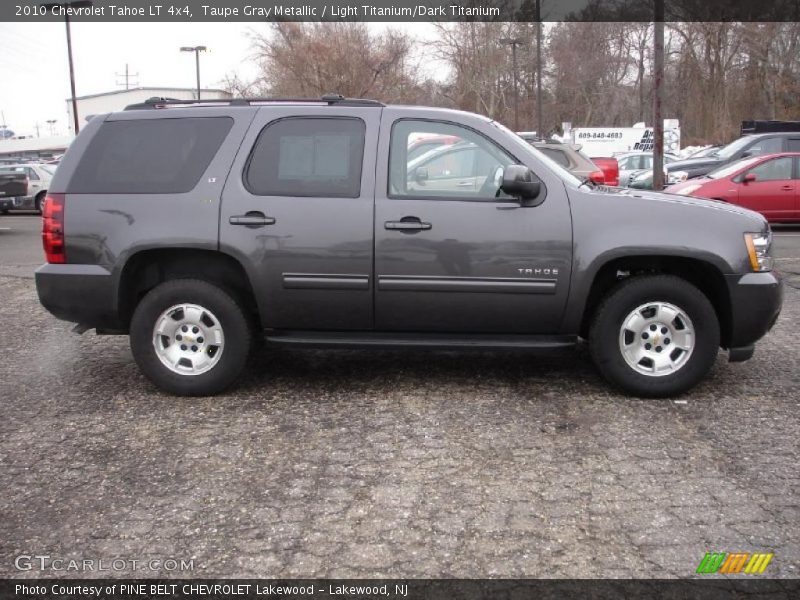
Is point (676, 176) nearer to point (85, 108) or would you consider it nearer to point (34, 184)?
point (34, 184)

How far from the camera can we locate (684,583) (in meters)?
2.85

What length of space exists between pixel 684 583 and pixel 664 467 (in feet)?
3.43

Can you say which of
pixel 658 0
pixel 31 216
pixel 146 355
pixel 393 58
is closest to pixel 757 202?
pixel 658 0

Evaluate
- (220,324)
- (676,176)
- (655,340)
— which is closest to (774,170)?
(676,176)

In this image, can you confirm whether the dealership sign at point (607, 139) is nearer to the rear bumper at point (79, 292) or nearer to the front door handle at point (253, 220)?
the front door handle at point (253, 220)

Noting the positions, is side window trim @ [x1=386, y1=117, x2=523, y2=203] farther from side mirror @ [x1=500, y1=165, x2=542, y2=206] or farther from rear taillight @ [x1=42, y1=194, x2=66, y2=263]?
rear taillight @ [x1=42, y1=194, x2=66, y2=263]

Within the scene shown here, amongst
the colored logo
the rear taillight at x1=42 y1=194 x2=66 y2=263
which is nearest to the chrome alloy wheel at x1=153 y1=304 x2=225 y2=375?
the rear taillight at x1=42 y1=194 x2=66 y2=263

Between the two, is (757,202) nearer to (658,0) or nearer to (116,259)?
(658,0)

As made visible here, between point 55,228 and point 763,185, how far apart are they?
12337 mm

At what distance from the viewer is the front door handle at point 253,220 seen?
4.80m

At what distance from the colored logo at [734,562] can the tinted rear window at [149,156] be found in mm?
3583

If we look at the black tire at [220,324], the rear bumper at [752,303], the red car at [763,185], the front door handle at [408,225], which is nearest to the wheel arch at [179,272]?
the black tire at [220,324]

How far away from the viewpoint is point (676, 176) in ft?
63.5

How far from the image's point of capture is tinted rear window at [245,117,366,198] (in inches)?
192
